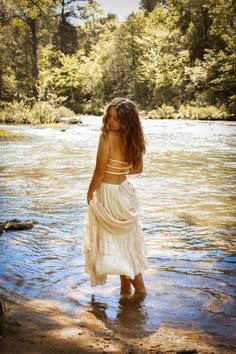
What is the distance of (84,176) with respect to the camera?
10.1 metres

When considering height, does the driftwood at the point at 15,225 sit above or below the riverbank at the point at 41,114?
below

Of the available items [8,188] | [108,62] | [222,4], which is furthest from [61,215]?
[108,62]

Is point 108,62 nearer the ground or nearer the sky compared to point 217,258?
nearer the sky

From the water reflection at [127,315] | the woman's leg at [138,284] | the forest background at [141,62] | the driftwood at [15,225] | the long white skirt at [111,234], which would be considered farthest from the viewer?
the forest background at [141,62]

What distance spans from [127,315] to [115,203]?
37.5 inches

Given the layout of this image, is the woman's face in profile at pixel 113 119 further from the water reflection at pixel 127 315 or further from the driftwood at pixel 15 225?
the driftwood at pixel 15 225

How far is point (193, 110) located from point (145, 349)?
3556 centimetres

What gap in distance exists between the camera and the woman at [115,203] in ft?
11.0

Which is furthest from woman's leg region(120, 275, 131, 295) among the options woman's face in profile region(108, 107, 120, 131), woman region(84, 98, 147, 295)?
woman's face in profile region(108, 107, 120, 131)

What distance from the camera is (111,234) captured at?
3.49 meters

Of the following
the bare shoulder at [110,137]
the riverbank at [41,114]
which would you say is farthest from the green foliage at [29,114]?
the bare shoulder at [110,137]

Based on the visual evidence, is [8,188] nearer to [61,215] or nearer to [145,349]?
[61,215]

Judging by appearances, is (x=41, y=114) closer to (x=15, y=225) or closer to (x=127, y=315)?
(x=15, y=225)

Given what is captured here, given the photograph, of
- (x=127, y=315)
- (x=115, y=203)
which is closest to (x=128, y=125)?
(x=115, y=203)
